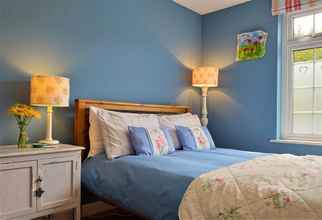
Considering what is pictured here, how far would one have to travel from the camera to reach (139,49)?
9.84 feet

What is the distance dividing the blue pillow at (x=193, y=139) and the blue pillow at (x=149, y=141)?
8.5 inches

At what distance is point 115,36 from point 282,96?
6.63 ft

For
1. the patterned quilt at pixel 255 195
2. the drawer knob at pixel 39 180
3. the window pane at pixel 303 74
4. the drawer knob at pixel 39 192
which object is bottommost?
the drawer knob at pixel 39 192

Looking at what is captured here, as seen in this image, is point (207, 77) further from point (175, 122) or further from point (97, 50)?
point (97, 50)

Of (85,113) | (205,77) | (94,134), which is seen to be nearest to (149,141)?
(94,134)

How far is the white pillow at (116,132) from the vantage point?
223 centimetres

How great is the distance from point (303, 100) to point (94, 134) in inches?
90.7

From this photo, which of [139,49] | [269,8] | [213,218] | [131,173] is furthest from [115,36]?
[213,218]

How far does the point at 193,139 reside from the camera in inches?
107

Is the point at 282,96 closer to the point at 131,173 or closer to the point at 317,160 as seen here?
the point at 317,160

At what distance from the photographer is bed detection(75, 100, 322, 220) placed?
1224 mm

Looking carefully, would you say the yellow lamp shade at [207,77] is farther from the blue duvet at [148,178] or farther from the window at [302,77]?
the blue duvet at [148,178]

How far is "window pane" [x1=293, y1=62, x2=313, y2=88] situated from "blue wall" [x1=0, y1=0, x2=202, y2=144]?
129cm

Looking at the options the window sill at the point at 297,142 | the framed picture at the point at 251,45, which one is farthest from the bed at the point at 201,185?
the framed picture at the point at 251,45
